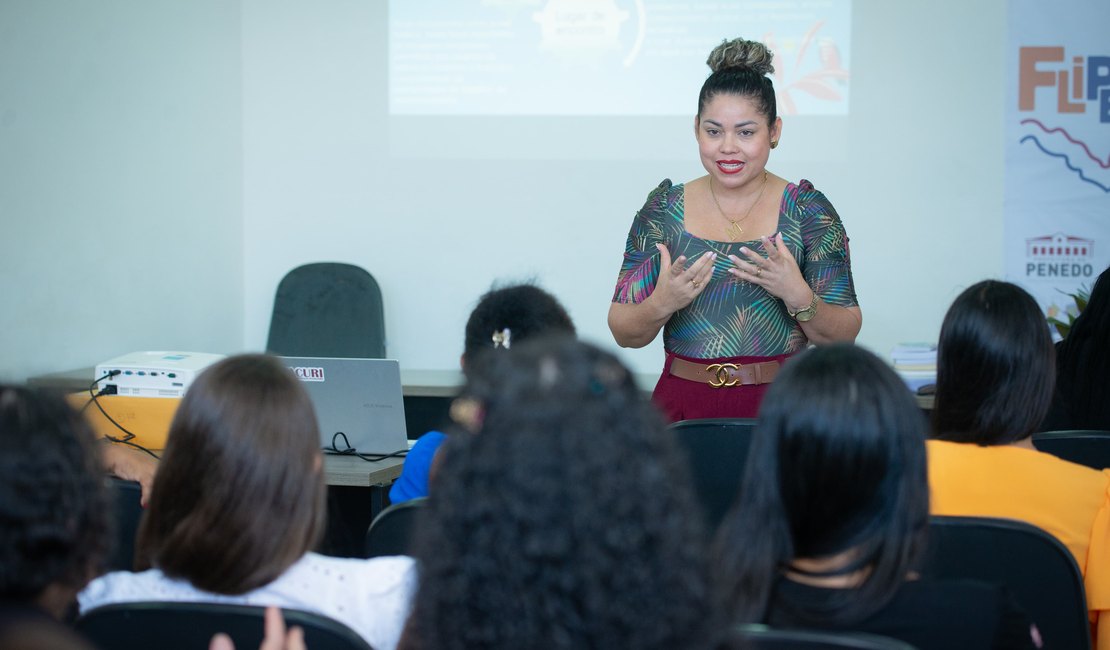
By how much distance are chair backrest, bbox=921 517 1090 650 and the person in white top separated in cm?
76

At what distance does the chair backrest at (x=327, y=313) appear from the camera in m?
4.36

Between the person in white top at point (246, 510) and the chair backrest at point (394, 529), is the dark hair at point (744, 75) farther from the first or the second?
the person in white top at point (246, 510)

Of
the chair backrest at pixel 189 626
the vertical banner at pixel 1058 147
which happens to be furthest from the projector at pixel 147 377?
the vertical banner at pixel 1058 147

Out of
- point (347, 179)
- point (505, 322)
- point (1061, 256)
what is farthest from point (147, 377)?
point (1061, 256)

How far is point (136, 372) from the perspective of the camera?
2566mm

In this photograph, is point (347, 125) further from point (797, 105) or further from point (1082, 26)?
point (1082, 26)

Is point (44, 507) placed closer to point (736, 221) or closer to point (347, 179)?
point (736, 221)

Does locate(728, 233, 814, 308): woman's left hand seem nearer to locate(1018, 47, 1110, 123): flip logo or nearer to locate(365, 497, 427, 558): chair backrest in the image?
locate(365, 497, 427, 558): chair backrest

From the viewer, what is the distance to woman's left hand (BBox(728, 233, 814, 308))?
2342 millimetres

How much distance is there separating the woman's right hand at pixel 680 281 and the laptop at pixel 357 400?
649 millimetres

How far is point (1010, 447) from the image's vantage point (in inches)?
62.0

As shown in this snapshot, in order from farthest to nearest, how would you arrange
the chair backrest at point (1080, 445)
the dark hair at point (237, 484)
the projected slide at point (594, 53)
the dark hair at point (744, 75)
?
the projected slide at point (594, 53) < the dark hair at point (744, 75) < the chair backrest at point (1080, 445) < the dark hair at point (237, 484)

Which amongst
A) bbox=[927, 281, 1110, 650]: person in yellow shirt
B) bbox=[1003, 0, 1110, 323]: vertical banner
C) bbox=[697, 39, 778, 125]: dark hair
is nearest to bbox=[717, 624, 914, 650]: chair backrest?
bbox=[927, 281, 1110, 650]: person in yellow shirt

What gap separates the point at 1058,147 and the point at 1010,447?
3.20 m
